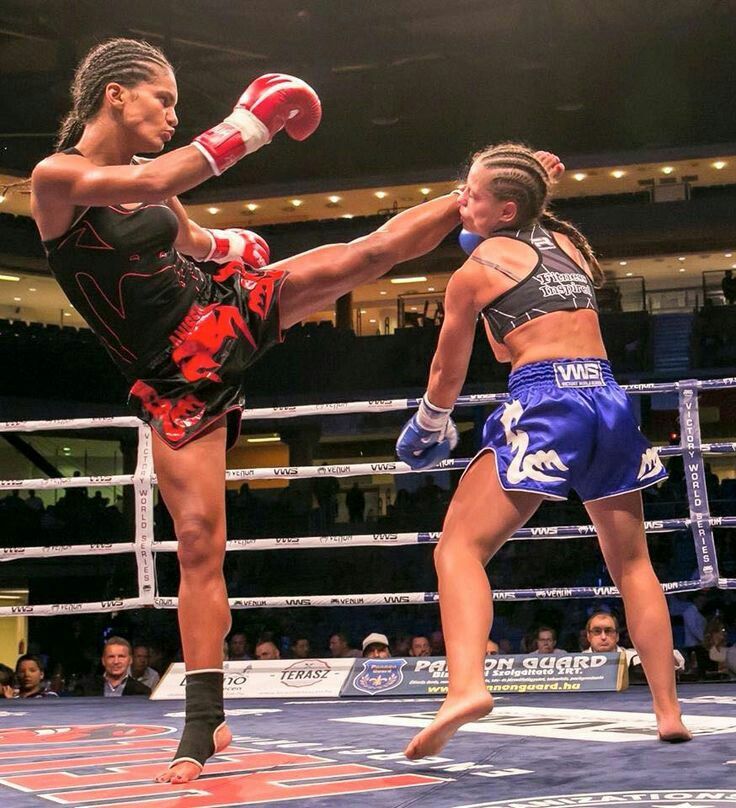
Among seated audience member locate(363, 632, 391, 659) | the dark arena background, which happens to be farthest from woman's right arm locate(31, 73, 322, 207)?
seated audience member locate(363, 632, 391, 659)

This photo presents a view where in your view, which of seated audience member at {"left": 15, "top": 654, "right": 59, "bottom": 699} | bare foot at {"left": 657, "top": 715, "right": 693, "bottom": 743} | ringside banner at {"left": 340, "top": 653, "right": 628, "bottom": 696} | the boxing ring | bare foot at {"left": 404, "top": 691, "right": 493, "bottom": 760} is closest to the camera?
the boxing ring

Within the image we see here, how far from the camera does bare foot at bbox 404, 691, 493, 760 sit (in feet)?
5.52

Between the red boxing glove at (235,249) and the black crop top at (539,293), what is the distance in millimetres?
526

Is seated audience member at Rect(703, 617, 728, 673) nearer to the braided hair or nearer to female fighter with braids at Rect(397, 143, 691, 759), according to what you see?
female fighter with braids at Rect(397, 143, 691, 759)

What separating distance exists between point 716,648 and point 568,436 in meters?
4.96

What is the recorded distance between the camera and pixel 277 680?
11.8 ft

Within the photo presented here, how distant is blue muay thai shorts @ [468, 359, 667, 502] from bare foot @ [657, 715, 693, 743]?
1.42 feet

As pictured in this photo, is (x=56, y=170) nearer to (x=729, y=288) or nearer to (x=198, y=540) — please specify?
(x=198, y=540)

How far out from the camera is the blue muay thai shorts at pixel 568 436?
190 centimetres

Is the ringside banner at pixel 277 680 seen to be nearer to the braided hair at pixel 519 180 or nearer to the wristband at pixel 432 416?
the wristband at pixel 432 416

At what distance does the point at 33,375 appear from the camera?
14.3 metres

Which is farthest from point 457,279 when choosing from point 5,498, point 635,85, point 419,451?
point 635,85

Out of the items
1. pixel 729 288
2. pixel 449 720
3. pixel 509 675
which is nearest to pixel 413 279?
pixel 729 288

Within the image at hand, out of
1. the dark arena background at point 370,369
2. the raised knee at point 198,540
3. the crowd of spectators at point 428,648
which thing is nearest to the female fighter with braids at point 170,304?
the raised knee at point 198,540
